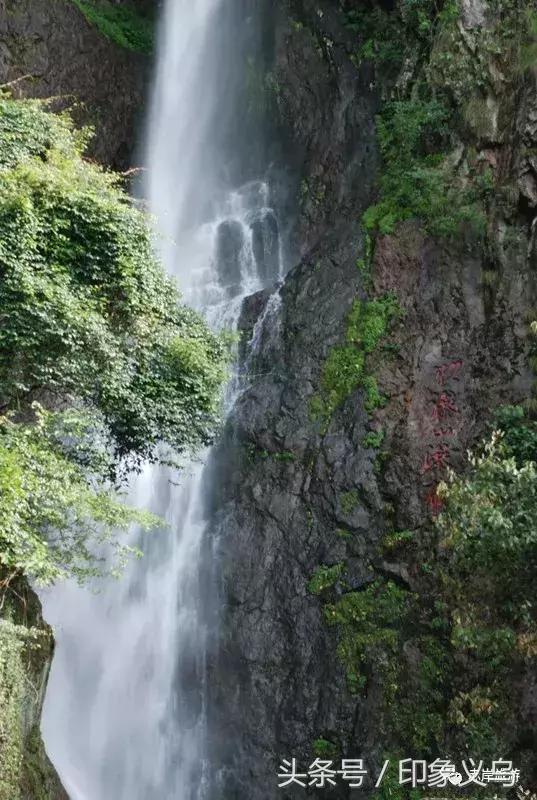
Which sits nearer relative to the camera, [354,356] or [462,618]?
[462,618]

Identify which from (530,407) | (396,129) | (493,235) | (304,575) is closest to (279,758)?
(304,575)

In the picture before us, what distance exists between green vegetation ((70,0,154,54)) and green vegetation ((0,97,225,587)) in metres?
9.48

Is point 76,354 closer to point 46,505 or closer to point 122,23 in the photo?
point 46,505

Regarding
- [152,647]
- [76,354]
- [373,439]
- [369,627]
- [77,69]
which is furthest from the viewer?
[77,69]

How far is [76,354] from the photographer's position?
941 cm

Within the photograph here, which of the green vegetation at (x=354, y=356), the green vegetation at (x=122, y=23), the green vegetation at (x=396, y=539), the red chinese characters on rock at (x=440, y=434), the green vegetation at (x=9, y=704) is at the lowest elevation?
the green vegetation at (x=9, y=704)

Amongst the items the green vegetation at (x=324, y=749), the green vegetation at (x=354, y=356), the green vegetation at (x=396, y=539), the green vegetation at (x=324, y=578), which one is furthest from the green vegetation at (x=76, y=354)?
the green vegetation at (x=324, y=749)

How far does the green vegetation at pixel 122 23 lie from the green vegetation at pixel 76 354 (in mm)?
9476

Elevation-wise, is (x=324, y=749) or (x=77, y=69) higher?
(x=77, y=69)

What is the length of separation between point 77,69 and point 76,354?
466 inches

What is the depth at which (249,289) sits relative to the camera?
51.5 feet

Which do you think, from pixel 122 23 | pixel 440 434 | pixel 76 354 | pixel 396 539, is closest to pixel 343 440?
pixel 440 434

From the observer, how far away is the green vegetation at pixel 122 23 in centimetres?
1916

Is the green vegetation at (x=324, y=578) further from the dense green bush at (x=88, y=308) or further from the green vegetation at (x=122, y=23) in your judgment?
the green vegetation at (x=122, y=23)
